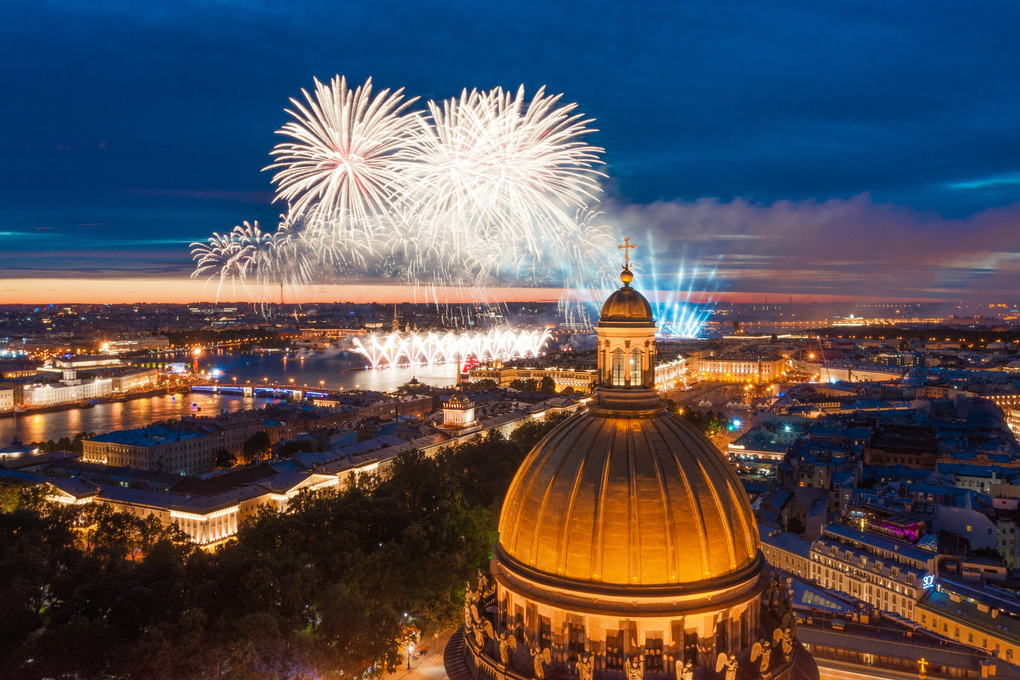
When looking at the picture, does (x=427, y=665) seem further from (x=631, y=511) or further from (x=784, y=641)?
(x=631, y=511)

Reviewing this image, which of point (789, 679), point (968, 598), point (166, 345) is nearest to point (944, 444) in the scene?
point (968, 598)

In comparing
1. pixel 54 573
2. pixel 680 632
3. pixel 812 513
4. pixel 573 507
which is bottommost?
pixel 812 513

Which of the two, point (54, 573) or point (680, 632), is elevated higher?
point (680, 632)

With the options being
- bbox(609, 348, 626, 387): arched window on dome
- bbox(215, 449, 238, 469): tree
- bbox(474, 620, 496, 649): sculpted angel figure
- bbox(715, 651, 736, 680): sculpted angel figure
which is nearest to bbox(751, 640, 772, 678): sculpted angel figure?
bbox(715, 651, 736, 680): sculpted angel figure

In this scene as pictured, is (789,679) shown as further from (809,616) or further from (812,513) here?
(812,513)

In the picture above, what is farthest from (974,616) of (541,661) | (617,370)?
(541,661)

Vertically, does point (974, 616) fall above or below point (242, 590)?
below

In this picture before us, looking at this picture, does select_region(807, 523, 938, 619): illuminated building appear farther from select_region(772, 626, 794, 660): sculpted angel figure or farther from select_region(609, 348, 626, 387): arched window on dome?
select_region(609, 348, 626, 387): arched window on dome
